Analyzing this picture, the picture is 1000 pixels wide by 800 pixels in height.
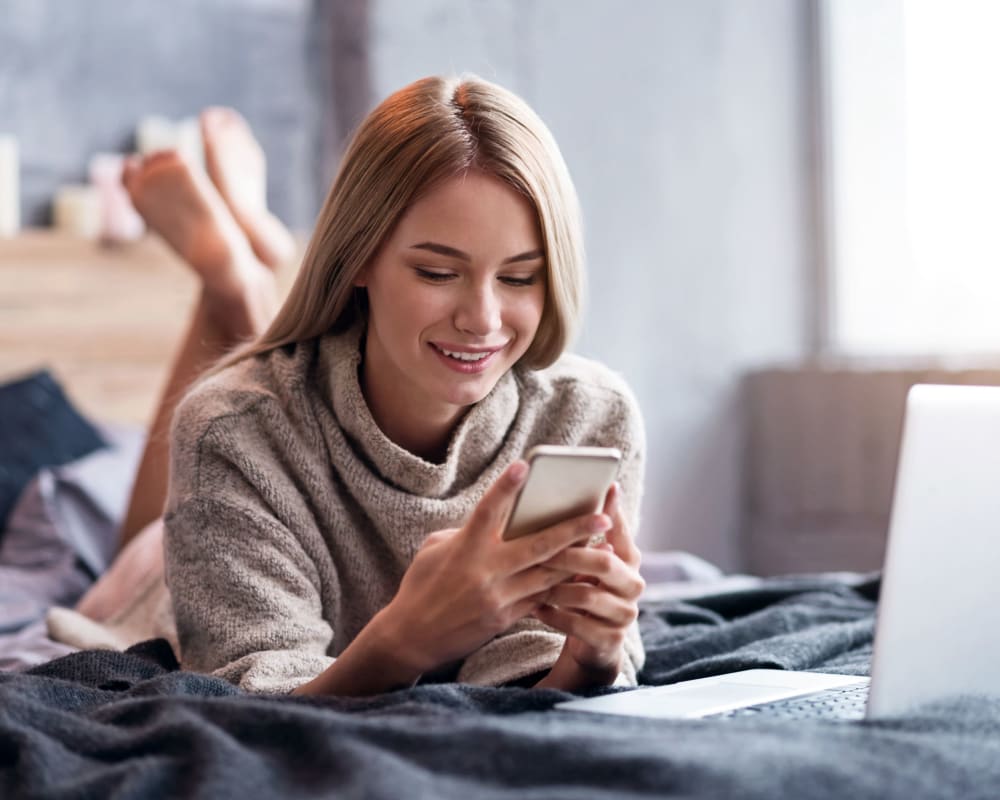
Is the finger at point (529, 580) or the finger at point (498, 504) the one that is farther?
the finger at point (529, 580)

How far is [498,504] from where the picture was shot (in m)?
1.13

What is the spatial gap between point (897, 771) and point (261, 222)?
209cm

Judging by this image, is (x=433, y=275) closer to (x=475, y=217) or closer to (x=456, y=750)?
(x=475, y=217)

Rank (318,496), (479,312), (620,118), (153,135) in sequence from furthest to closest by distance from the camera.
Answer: (620,118) → (153,135) → (318,496) → (479,312)

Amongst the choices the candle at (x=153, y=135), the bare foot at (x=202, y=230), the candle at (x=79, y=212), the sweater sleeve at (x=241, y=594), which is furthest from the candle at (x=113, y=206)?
the sweater sleeve at (x=241, y=594)

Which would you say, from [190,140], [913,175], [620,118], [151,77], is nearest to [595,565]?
[190,140]

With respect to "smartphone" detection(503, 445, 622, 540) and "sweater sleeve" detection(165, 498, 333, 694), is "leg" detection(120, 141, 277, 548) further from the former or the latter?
"smartphone" detection(503, 445, 622, 540)

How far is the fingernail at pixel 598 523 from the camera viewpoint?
45.6 inches

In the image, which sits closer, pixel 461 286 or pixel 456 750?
pixel 456 750

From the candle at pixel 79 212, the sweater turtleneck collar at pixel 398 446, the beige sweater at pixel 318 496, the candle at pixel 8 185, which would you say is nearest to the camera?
the beige sweater at pixel 318 496

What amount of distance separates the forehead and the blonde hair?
11 millimetres

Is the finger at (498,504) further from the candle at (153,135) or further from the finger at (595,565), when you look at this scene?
the candle at (153,135)

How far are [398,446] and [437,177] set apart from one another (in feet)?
1.13

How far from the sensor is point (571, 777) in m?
0.94
